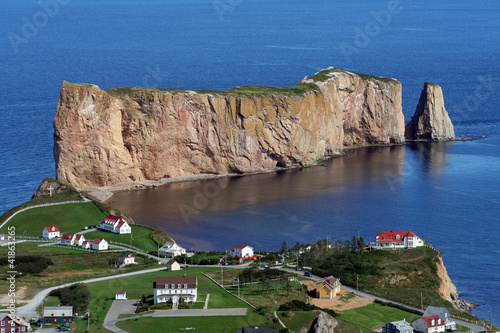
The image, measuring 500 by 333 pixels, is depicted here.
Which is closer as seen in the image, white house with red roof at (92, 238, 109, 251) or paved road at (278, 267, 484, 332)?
paved road at (278, 267, 484, 332)

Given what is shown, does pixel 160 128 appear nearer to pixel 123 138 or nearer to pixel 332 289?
pixel 123 138

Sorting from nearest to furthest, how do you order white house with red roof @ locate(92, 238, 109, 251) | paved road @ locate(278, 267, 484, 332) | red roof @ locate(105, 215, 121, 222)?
paved road @ locate(278, 267, 484, 332)
white house with red roof @ locate(92, 238, 109, 251)
red roof @ locate(105, 215, 121, 222)

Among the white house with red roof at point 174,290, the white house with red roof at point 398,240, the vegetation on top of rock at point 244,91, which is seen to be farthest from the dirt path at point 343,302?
the vegetation on top of rock at point 244,91

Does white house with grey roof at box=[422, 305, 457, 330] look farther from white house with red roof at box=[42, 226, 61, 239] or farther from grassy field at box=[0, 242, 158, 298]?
white house with red roof at box=[42, 226, 61, 239]

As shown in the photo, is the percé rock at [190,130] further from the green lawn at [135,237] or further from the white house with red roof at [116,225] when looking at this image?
the green lawn at [135,237]

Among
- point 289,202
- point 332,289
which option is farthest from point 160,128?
point 332,289

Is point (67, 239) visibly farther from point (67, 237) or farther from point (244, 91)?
point (244, 91)

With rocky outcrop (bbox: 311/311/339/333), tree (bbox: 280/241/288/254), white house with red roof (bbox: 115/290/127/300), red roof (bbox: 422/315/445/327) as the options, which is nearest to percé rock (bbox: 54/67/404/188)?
tree (bbox: 280/241/288/254)
